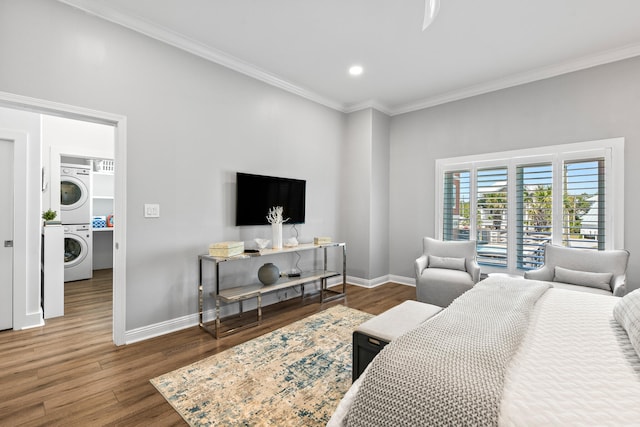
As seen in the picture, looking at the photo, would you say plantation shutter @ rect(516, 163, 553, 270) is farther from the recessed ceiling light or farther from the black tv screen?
the black tv screen

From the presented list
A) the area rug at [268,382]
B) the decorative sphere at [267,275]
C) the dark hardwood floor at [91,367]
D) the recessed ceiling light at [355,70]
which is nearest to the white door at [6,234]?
the dark hardwood floor at [91,367]

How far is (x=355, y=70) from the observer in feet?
12.1

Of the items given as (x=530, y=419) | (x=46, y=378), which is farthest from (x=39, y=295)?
(x=530, y=419)

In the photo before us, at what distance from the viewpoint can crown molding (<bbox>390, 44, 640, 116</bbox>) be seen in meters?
3.19

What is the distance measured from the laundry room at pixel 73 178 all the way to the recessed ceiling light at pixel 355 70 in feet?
13.9

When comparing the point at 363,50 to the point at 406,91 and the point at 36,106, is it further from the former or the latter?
the point at 36,106

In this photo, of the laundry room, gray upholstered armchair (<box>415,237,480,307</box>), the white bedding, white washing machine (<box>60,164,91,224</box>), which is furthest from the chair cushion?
white washing machine (<box>60,164,91,224</box>)

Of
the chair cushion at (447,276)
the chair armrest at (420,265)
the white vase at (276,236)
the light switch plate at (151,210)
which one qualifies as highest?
the light switch plate at (151,210)

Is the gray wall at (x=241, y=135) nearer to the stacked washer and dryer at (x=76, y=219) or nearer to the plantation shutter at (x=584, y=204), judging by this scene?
the plantation shutter at (x=584, y=204)

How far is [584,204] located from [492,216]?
0.94 meters

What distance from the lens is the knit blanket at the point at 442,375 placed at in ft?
3.02

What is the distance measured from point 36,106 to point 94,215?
4.61 m

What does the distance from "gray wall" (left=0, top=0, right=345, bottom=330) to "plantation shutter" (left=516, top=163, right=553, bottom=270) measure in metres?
3.11

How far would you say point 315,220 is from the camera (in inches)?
175
